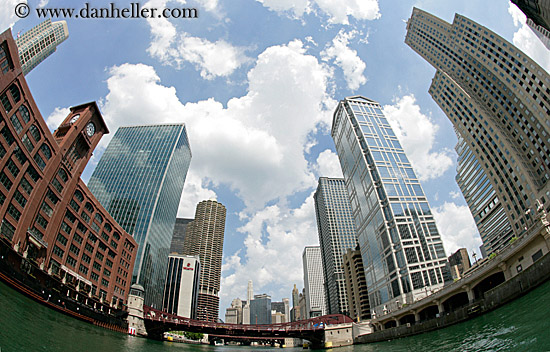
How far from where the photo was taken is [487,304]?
35781mm

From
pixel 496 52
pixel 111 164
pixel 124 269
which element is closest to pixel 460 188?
pixel 496 52

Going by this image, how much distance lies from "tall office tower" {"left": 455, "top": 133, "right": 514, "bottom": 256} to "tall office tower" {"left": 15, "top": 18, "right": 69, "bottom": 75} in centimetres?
23156

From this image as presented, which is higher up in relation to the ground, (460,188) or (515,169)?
(460,188)

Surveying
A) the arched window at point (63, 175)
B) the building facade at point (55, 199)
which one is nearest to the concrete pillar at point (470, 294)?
the building facade at point (55, 199)

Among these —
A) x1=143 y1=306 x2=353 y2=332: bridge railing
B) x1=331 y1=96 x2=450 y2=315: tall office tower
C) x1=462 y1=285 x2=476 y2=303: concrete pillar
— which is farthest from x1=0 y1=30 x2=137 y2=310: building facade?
x1=331 y1=96 x2=450 y2=315: tall office tower

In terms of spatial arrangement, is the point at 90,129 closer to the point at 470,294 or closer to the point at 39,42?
the point at 470,294

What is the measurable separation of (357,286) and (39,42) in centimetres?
22140

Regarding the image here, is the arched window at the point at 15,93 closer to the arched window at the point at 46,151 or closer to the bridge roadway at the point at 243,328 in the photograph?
the arched window at the point at 46,151

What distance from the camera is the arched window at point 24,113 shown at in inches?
1968

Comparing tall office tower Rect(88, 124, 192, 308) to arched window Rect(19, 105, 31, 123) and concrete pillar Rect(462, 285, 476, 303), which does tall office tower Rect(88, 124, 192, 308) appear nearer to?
arched window Rect(19, 105, 31, 123)

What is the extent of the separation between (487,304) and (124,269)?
99.0m

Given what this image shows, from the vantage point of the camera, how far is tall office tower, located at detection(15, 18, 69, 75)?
140m

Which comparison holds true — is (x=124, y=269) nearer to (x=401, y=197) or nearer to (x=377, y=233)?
(x=377, y=233)

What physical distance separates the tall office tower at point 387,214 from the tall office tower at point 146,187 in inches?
3928
